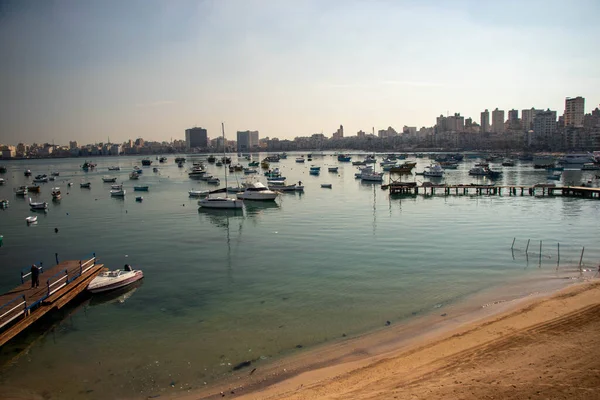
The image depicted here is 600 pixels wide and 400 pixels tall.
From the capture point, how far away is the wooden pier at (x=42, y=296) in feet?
59.8

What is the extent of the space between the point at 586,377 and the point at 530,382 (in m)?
1.59

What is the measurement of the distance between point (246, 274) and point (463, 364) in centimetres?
1602

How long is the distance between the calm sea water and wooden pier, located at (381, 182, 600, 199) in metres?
7.98

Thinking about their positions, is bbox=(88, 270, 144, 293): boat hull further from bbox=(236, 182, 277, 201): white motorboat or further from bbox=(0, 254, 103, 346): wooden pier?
bbox=(236, 182, 277, 201): white motorboat

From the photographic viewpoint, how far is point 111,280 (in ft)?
79.9

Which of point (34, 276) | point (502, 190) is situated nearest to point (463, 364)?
point (34, 276)

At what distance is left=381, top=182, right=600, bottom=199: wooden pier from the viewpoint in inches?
2430

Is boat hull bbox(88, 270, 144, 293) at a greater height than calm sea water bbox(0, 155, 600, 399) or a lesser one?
greater

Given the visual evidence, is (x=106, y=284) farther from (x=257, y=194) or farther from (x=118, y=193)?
(x=118, y=193)

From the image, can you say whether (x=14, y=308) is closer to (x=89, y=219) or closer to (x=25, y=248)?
(x=25, y=248)

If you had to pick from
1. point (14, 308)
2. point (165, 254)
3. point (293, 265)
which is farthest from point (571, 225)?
point (14, 308)

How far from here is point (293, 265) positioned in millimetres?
28797

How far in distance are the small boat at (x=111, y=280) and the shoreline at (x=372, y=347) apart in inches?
482

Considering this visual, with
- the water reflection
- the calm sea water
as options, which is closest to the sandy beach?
the calm sea water
